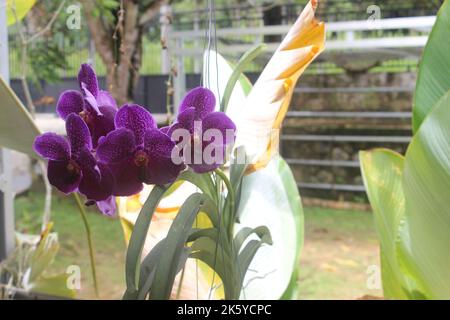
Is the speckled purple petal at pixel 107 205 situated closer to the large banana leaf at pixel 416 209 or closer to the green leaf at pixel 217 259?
the green leaf at pixel 217 259

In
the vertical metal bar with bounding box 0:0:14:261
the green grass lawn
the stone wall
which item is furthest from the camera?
the stone wall

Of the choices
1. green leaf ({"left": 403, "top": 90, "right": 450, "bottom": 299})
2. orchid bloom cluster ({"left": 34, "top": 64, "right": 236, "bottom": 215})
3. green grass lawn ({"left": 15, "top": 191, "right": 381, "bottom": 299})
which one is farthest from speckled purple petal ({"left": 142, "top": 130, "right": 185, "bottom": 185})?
green grass lawn ({"left": 15, "top": 191, "right": 381, "bottom": 299})

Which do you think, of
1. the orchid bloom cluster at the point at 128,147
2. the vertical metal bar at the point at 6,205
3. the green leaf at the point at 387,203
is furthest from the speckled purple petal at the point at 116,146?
the vertical metal bar at the point at 6,205

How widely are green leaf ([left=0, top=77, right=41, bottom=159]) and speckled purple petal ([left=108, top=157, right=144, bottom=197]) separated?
97mm

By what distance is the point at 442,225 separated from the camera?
1.52 ft

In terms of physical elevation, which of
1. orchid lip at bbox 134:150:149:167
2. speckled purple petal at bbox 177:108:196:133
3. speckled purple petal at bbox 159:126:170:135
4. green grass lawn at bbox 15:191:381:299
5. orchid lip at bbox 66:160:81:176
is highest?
speckled purple petal at bbox 177:108:196:133

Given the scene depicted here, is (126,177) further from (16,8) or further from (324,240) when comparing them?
(324,240)

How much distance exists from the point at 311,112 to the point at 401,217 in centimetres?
208

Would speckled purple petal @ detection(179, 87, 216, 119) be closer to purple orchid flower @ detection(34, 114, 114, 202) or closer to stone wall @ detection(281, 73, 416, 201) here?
purple orchid flower @ detection(34, 114, 114, 202)

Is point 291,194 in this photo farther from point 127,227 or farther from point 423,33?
point 423,33

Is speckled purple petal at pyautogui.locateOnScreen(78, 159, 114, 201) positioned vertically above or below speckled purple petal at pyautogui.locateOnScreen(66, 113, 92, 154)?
below

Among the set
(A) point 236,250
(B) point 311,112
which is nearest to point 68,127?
(A) point 236,250

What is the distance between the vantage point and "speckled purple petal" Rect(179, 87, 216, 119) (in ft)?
1.22
